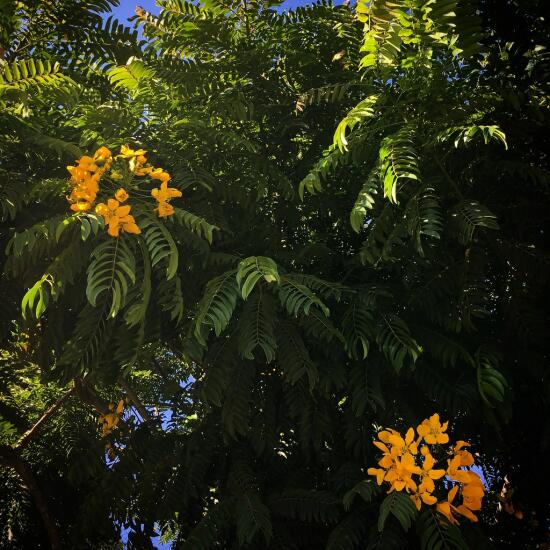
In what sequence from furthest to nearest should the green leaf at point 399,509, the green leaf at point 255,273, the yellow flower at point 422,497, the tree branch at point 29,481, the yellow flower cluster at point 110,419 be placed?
the yellow flower cluster at point 110,419 → the tree branch at point 29,481 → the yellow flower at point 422,497 → the green leaf at point 399,509 → the green leaf at point 255,273

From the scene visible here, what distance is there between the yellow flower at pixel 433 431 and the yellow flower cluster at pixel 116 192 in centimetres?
113

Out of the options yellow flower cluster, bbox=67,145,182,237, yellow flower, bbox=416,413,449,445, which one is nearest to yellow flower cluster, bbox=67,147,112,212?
yellow flower cluster, bbox=67,145,182,237

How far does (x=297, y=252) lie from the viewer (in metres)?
2.48

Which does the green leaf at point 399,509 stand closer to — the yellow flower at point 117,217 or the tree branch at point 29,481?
the yellow flower at point 117,217

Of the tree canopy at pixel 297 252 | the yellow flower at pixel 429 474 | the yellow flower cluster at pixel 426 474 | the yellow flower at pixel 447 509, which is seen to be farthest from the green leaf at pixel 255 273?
the yellow flower at pixel 447 509

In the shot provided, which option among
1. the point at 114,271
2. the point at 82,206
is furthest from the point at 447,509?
the point at 82,206

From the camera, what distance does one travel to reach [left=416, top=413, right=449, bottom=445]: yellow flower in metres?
2.02

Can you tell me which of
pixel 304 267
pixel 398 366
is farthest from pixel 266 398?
pixel 398 366

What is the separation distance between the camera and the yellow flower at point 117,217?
1.79 m

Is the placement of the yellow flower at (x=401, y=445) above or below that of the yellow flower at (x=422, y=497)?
above

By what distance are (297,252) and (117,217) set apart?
2.91 feet

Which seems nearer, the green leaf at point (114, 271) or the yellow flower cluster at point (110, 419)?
the green leaf at point (114, 271)

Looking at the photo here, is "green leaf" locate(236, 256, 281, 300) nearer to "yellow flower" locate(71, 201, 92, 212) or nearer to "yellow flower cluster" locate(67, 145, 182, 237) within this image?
"yellow flower cluster" locate(67, 145, 182, 237)

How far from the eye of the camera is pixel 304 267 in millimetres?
2576
